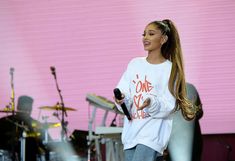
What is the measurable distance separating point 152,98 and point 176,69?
0.28m

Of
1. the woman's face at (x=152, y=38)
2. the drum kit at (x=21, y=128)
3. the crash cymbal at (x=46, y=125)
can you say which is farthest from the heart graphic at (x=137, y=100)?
the crash cymbal at (x=46, y=125)

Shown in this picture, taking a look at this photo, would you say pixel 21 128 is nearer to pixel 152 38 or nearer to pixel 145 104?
pixel 152 38

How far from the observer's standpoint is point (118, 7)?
23.2 feet

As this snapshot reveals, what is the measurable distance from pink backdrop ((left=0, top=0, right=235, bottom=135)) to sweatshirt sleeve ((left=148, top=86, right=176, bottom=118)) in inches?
141

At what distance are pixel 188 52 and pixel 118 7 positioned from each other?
95 cm

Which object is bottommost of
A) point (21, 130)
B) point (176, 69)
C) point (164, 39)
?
point (21, 130)

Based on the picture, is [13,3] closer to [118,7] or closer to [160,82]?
[118,7]

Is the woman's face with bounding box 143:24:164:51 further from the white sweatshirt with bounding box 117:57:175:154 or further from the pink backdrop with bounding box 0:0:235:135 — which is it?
the pink backdrop with bounding box 0:0:235:135

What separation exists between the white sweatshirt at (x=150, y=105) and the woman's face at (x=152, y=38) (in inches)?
4.0

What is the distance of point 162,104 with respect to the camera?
3.24 m

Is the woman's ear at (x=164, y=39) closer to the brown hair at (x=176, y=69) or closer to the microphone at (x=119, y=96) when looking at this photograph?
the brown hair at (x=176, y=69)

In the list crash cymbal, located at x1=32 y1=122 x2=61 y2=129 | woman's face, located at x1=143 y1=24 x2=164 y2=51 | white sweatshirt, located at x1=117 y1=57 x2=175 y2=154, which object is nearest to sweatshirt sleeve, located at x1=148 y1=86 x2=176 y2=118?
white sweatshirt, located at x1=117 y1=57 x2=175 y2=154

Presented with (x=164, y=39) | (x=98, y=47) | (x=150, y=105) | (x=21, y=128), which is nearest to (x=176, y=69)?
(x=164, y=39)

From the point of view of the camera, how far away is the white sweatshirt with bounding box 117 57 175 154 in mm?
3217
